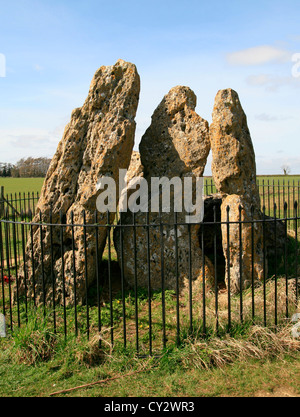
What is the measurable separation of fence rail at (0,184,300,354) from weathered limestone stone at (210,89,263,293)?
82mm

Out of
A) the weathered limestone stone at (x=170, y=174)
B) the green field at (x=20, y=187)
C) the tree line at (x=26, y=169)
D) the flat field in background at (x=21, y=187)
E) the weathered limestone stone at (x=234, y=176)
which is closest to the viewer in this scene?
the weathered limestone stone at (x=234, y=176)

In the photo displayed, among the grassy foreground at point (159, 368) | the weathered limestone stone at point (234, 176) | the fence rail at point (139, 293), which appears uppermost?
the weathered limestone stone at point (234, 176)

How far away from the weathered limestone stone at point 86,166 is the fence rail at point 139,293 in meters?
0.04

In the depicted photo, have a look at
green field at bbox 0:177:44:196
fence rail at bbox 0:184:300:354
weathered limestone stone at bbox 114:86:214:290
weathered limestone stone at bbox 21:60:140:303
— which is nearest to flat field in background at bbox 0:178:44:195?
green field at bbox 0:177:44:196

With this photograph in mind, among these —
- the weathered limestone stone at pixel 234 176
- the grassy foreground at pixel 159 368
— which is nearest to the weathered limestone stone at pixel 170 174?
the weathered limestone stone at pixel 234 176

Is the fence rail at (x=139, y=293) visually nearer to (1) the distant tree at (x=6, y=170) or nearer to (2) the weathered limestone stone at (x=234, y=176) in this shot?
(2) the weathered limestone stone at (x=234, y=176)

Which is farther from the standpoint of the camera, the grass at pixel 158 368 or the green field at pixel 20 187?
the green field at pixel 20 187

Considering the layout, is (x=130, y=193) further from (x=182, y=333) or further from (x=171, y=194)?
(x=182, y=333)

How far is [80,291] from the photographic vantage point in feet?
23.0

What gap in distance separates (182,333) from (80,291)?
229 cm

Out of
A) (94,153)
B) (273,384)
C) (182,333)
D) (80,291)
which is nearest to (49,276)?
(80,291)

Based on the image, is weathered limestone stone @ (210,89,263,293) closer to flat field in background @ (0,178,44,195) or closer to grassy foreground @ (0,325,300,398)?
grassy foreground @ (0,325,300,398)

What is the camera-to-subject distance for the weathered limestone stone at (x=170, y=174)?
7.63 meters

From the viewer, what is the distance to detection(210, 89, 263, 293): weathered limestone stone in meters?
7.32
